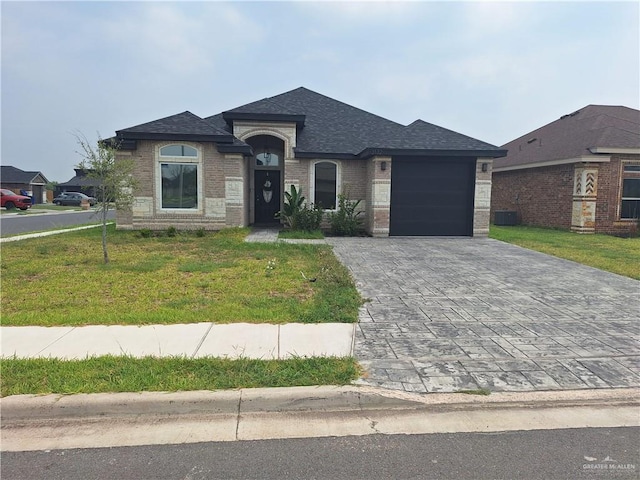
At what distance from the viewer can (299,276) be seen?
8648mm

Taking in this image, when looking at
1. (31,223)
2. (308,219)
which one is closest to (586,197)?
(308,219)

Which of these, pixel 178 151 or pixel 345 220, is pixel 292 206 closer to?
pixel 345 220

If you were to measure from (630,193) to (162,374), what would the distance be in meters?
21.7

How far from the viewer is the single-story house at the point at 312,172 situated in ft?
51.9

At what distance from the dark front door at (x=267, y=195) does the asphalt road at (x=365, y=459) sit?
17060mm

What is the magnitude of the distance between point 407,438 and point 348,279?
503cm

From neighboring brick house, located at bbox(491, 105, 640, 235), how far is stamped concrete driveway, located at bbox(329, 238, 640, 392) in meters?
10.3

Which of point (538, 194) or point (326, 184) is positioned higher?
point (326, 184)

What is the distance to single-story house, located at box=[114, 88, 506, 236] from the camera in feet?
51.9

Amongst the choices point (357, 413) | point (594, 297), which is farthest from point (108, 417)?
point (594, 297)

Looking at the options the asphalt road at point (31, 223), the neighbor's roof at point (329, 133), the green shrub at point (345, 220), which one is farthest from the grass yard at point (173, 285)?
the asphalt road at point (31, 223)

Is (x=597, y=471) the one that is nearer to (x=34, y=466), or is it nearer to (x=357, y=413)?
(x=357, y=413)

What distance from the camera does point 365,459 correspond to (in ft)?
10.1

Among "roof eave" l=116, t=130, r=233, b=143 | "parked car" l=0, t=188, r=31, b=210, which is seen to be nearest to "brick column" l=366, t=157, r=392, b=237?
"roof eave" l=116, t=130, r=233, b=143
